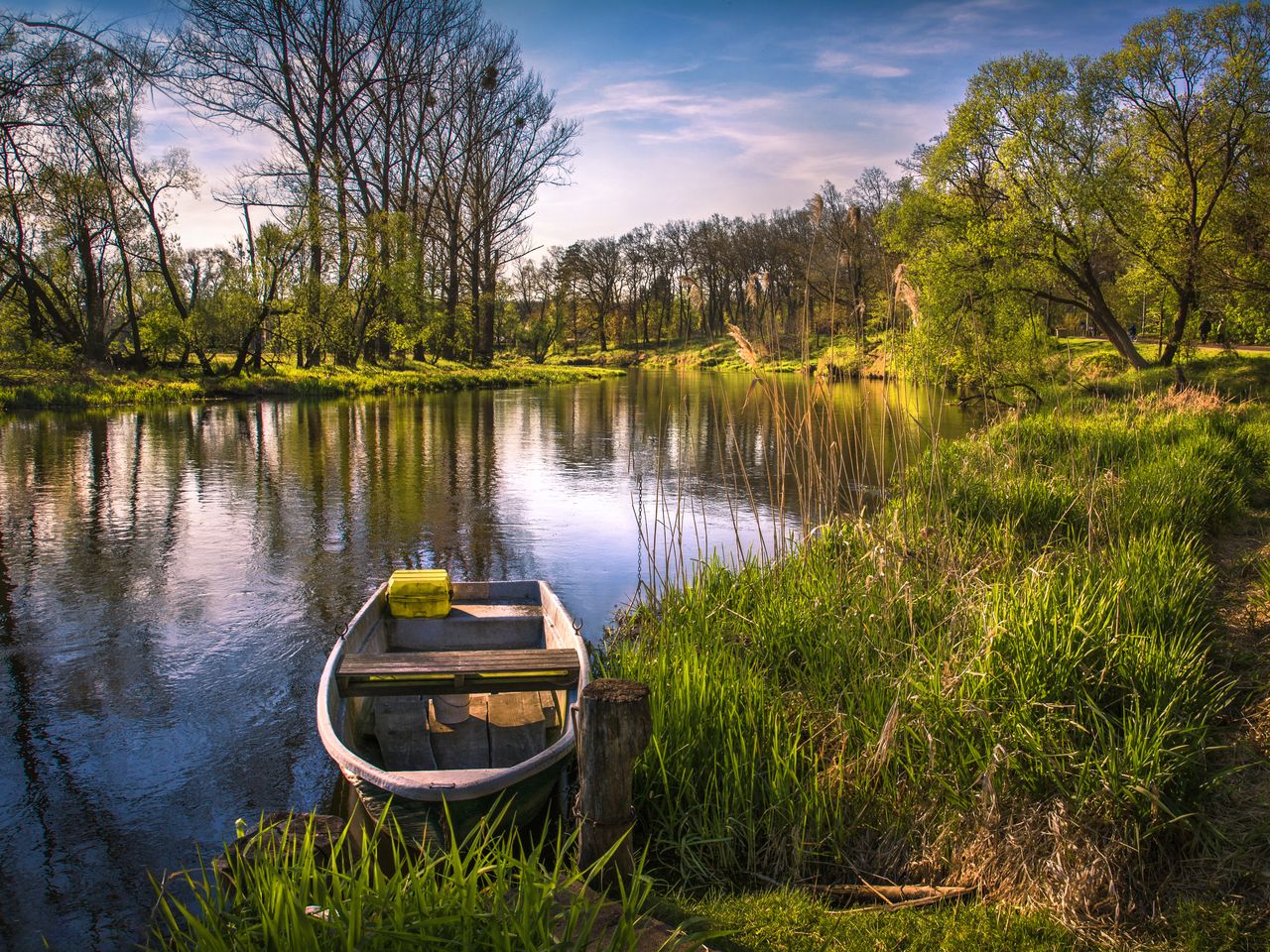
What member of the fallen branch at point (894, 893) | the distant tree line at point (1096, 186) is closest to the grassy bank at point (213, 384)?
the distant tree line at point (1096, 186)

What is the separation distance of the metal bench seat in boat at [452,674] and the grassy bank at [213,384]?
24959mm

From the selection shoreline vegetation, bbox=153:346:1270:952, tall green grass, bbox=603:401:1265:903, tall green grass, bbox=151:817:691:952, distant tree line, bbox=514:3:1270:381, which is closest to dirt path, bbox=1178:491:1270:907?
shoreline vegetation, bbox=153:346:1270:952

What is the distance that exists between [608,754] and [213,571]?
8.39 meters

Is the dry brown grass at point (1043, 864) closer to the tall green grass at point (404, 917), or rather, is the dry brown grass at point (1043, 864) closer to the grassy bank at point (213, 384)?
the tall green grass at point (404, 917)

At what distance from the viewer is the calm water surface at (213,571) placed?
484 cm

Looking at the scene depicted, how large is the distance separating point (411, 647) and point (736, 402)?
2640 centimetres

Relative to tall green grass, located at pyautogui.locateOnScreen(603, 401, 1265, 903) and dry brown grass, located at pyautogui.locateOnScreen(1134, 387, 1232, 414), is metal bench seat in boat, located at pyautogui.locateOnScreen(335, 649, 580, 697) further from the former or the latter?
dry brown grass, located at pyautogui.locateOnScreen(1134, 387, 1232, 414)

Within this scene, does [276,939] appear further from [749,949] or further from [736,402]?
[736,402]

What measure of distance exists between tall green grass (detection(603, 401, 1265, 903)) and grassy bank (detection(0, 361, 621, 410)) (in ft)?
85.2

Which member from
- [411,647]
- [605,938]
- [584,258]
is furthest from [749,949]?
[584,258]

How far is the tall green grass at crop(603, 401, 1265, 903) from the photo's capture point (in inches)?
142

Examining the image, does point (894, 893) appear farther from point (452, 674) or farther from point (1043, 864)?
point (452, 674)

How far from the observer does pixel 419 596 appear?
23.0 ft

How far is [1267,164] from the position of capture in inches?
844
